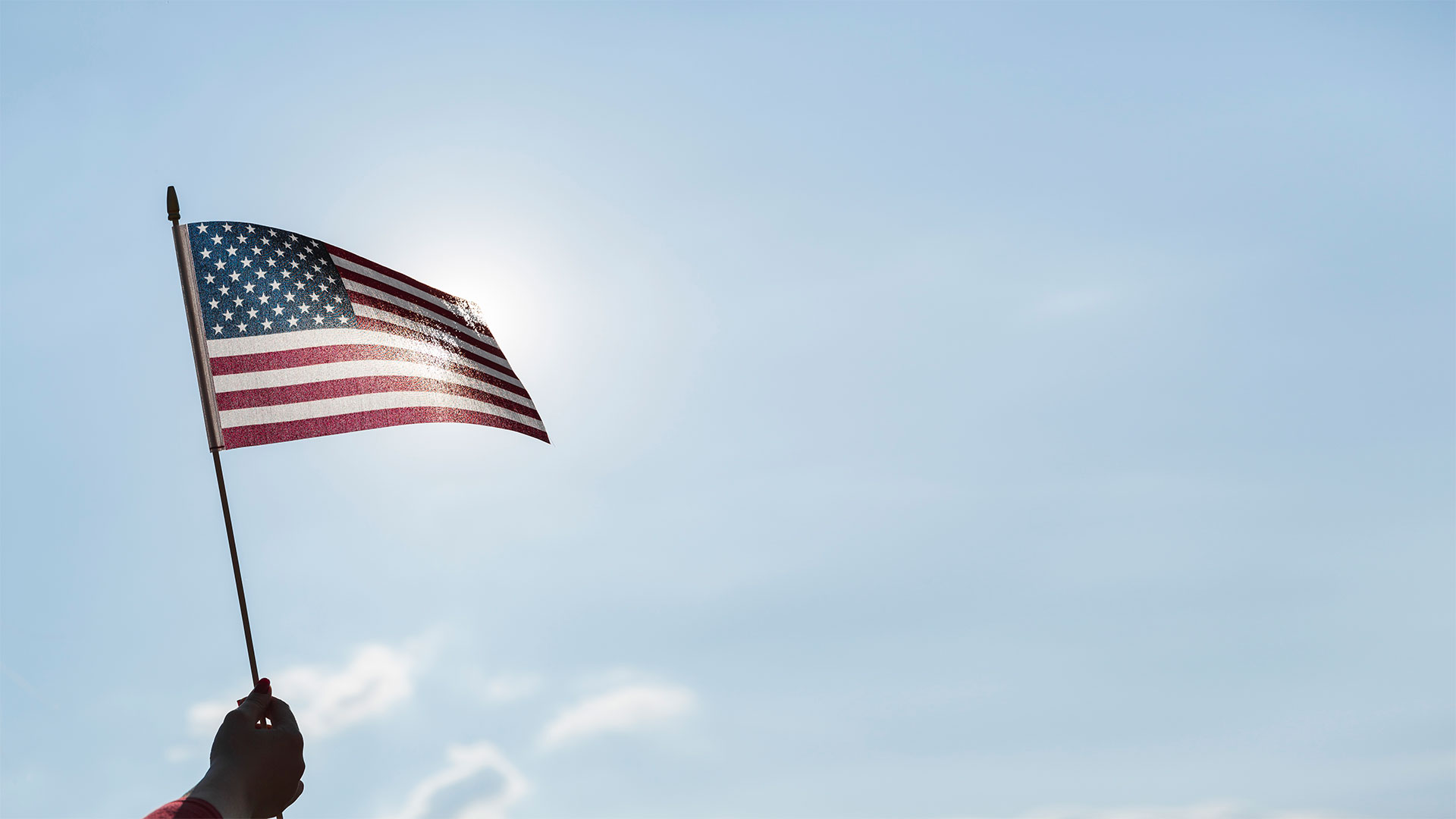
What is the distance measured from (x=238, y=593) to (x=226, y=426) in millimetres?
3032

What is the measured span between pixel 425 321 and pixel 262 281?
2078mm

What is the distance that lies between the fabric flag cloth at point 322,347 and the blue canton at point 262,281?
0.5 inches

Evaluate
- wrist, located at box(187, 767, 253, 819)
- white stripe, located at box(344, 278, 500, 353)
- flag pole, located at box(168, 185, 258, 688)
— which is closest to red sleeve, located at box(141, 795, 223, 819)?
wrist, located at box(187, 767, 253, 819)

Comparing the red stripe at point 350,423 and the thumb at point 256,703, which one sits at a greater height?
the red stripe at point 350,423

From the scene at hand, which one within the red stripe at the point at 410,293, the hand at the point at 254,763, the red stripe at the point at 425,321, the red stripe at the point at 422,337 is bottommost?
the hand at the point at 254,763

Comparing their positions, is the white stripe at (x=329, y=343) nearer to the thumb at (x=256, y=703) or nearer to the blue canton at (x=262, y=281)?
the blue canton at (x=262, y=281)

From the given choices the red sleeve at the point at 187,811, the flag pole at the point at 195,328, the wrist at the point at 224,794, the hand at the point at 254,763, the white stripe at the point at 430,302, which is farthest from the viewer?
the white stripe at the point at 430,302

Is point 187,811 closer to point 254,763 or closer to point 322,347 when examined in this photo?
point 254,763

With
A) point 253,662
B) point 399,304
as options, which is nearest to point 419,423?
point 399,304

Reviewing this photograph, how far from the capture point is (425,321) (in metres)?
14.4

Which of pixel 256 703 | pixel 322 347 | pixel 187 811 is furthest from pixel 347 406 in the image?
pixel 187 811

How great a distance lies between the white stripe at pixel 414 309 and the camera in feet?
45.2

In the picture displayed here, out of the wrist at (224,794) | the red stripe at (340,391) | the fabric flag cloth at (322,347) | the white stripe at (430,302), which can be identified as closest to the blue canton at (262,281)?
the fabric flag cloth at (322,347)

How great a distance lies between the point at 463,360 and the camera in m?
14.3
